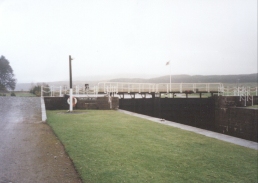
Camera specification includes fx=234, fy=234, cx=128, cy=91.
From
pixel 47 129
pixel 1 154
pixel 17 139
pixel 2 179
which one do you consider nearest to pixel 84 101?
pixel 47 129

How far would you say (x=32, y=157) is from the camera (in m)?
5.46

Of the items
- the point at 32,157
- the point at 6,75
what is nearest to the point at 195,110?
the point at 32,157

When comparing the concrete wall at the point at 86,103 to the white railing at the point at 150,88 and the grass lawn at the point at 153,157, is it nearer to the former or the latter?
the white railing at the point at 150,88

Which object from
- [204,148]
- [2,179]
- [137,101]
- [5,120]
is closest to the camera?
[2,179]

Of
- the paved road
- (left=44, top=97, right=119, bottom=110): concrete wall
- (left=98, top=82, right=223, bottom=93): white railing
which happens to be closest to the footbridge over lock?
(left=98, top=82, right=223, bottom=93): white railing

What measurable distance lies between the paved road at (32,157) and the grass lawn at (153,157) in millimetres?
273

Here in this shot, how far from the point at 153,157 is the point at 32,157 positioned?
2861mm

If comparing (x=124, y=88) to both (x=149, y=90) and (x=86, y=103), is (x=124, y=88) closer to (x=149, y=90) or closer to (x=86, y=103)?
(x=149, y=90)

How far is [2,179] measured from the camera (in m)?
4.29

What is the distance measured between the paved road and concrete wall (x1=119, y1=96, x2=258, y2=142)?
47.1 feet

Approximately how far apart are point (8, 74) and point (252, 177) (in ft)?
137

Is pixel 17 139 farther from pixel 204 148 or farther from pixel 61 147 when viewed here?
pixel 204 148

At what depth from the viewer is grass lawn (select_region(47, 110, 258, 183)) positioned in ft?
15.4

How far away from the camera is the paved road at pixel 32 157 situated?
4.45 m
